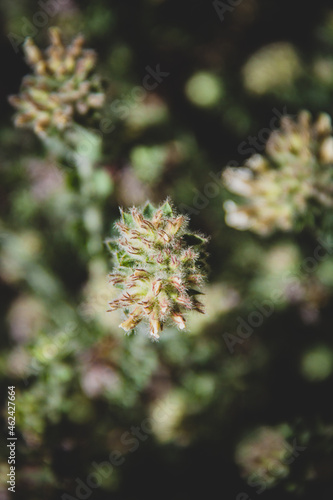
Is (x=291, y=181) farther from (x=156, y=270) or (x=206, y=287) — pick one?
(x=156, y=270)

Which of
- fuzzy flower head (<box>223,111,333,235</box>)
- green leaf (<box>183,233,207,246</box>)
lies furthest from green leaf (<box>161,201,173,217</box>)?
fuzzy flower head (<box>223,111,333,235</box>)

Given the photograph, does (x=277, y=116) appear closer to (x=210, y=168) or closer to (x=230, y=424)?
(x=210, y=168)

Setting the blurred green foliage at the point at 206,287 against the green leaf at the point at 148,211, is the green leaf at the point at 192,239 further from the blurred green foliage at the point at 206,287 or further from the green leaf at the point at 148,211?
the blurred green foliage at the point at 206,287

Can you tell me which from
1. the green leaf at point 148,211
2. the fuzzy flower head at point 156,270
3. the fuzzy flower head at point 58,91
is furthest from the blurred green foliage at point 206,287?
the fuzzy flower head at point 156,270

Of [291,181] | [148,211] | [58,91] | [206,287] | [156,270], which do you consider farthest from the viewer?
[206,287]

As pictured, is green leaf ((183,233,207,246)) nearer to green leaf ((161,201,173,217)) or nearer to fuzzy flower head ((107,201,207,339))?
fuzzy flower head ((107,201,207,339))

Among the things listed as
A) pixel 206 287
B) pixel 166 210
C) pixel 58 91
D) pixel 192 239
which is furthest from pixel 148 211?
pixel 206 287

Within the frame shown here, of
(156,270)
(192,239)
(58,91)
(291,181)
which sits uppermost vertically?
(58,91)
